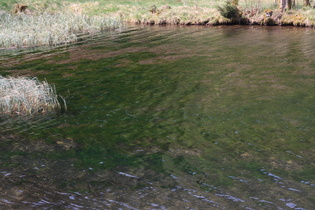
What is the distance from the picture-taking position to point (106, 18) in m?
39.1

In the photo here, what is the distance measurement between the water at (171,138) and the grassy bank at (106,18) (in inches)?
363

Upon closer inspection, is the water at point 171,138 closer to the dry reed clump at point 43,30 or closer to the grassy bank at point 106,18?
the dry reed clump at point 43,30

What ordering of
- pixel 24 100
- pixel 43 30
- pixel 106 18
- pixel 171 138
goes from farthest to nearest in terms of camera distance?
1. pixel 106 18
2. pixel 43 30
3. pixel 24 100
4. pixel 171 138

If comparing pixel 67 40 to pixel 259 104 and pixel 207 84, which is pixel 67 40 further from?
pixel 259 104

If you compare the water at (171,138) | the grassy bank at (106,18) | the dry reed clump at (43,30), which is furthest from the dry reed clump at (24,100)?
the grassy bank at (106,18)

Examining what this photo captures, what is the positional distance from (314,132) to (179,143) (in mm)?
3737

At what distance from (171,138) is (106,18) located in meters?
30.4

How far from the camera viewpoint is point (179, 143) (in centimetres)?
1045

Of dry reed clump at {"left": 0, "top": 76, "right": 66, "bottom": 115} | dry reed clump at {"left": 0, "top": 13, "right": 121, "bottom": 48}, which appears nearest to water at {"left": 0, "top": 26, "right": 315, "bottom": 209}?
dry reed clump at {"left": 0, "top": 76, "right": 66, "bottom": 115}

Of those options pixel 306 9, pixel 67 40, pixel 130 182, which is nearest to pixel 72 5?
pixel 67 40

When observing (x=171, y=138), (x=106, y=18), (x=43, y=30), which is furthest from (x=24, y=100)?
(x=106, y=18)

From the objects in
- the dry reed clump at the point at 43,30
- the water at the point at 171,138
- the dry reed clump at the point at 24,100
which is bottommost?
the water at the point at 171,138

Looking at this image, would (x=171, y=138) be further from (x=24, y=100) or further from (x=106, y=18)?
(x=106, y=18)

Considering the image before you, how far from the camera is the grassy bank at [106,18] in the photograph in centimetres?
3055
